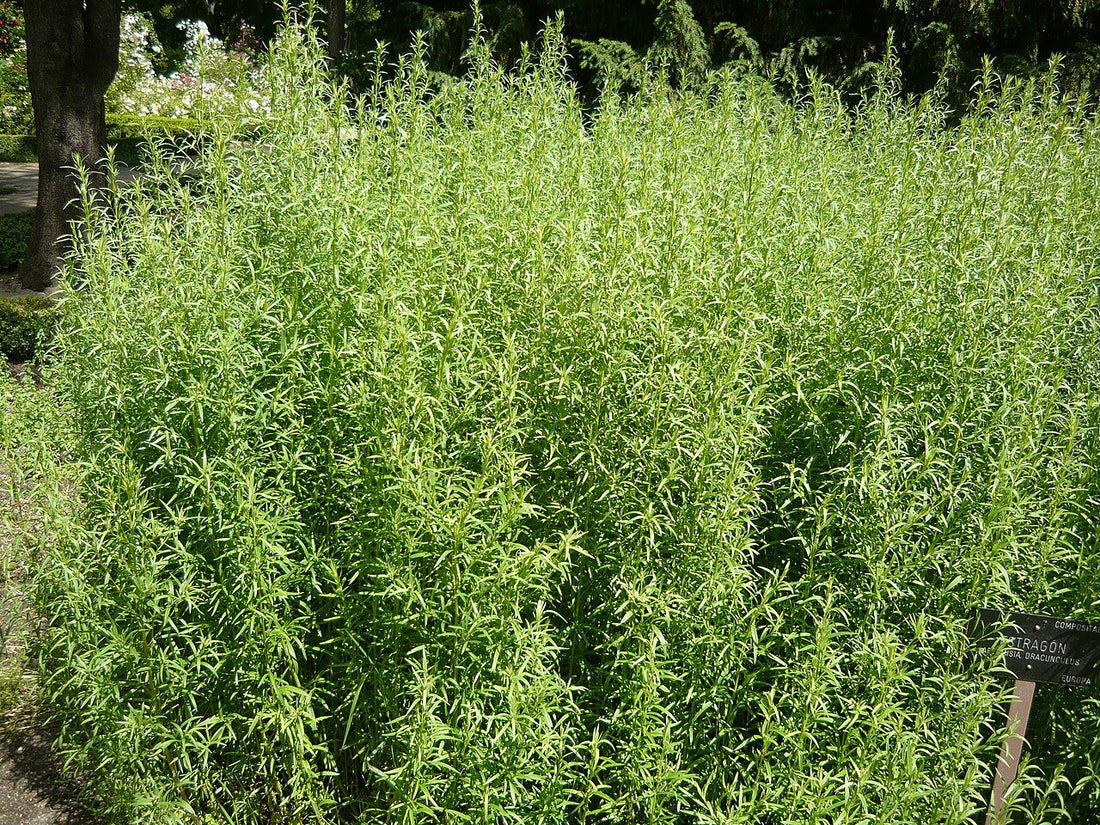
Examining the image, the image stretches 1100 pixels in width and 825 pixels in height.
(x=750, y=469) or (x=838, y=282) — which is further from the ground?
(x=838, y=282)

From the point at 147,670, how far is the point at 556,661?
1.10 metres

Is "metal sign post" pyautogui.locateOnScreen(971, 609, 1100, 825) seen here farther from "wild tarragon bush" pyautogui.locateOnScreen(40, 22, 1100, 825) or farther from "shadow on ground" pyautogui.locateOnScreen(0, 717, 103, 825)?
"shadow on ground" pyautogui.locateOnScreen(0, 717, 103, 825)

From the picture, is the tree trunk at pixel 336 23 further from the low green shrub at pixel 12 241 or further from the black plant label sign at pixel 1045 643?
the black plant label sign at pixel 1045 643

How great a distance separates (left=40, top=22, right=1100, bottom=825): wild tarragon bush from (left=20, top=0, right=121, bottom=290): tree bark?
17.2 ft

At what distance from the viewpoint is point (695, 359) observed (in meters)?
2.57

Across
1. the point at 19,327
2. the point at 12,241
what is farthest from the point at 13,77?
the point at 19,327

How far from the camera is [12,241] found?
8.31 meters

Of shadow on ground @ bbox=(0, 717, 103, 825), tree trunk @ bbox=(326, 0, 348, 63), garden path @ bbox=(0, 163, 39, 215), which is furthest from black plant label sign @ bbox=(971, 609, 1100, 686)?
garden path @ bbox=(0, 163, 39, 215)

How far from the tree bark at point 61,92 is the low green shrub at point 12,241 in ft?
2.26

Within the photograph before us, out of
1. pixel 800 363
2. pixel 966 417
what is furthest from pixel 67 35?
pixel 966 417

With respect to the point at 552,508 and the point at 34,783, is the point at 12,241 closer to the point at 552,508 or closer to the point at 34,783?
the point at 34,783

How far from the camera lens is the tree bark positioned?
6.99 m

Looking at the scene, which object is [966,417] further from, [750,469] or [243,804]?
[243,804]

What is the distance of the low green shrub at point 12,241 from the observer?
8.13m
